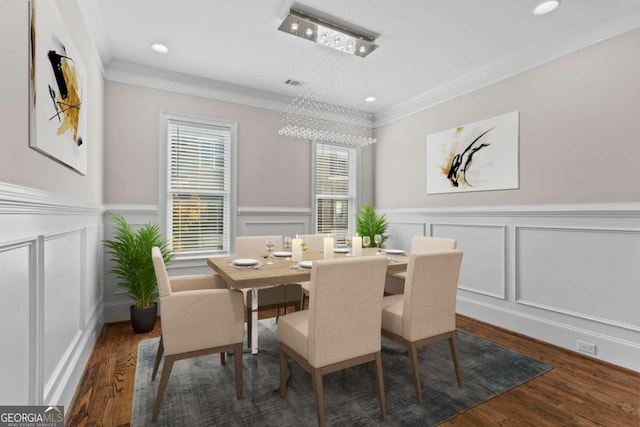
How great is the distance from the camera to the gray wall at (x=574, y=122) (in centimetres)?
246

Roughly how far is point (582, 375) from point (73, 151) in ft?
12.9

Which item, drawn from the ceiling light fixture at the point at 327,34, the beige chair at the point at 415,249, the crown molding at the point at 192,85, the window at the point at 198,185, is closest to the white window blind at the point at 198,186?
the window at the point at 198,185

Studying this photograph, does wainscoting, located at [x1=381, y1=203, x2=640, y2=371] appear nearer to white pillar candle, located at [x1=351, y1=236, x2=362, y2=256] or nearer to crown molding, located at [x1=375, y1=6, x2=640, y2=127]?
crown molding, located at [x1=375, y1=6, x2=640, y2=127]

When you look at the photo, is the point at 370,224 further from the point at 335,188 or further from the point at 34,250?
the point at 34,250

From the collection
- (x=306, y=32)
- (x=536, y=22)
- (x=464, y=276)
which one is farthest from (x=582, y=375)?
(x=306, y=32)

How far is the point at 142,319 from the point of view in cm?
306

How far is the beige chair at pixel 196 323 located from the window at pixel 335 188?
279cm

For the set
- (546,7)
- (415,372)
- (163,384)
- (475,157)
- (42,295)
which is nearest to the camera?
(42,295)

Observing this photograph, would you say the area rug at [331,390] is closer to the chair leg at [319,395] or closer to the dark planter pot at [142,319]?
the chair leg at [319,395]

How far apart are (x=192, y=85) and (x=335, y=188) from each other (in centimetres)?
240

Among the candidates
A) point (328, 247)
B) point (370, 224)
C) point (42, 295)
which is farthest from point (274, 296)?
point (370, 224)

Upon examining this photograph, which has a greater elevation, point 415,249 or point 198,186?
point 198,186

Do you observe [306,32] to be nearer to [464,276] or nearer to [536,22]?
[536,22]

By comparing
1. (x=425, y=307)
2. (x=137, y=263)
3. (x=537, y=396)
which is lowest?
(x=537, y=396)
